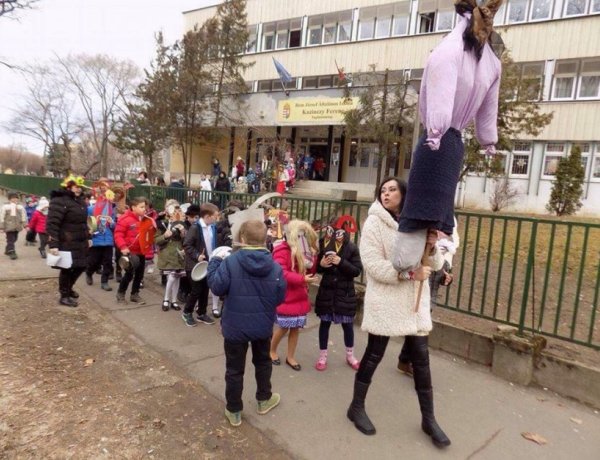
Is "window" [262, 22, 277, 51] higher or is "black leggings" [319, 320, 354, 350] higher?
"window" [262, 22, 277, 51]

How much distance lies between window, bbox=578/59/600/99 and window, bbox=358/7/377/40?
11.1 metres

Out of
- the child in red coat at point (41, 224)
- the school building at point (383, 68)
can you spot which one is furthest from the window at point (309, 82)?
the child in red coat at point (41, 224)

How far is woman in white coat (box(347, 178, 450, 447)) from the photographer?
2.93 meters

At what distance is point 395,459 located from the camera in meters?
2.81

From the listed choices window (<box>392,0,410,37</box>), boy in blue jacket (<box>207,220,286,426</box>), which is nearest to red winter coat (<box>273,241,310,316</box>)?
boy in blue jacket (<box>207,220,286,426</box>)

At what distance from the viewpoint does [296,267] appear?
154 inches

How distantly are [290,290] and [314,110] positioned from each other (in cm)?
1976

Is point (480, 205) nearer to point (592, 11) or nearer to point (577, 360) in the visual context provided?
point (592, 11)

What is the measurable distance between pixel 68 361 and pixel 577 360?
479cm

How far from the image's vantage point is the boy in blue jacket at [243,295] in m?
3.06

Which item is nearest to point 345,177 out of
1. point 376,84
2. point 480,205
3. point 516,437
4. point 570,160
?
point 480,205

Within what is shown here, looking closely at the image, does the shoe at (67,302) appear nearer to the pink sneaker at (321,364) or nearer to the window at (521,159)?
the pink sneaker at (321,364)

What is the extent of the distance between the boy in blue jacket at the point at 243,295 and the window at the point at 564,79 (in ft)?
68.4

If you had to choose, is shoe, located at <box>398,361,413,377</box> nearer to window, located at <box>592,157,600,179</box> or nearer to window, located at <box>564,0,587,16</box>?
window, located at <box>592,157,600,179</box>
